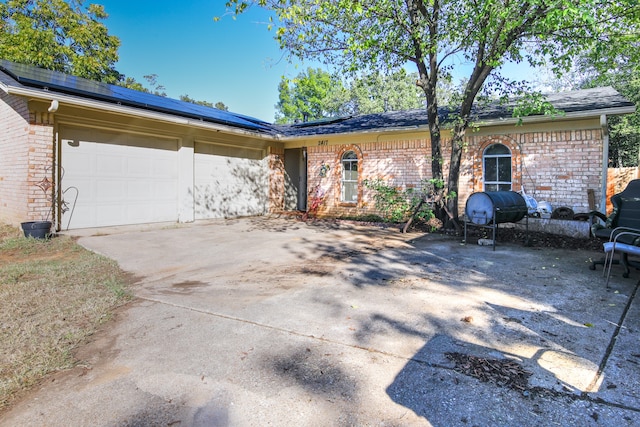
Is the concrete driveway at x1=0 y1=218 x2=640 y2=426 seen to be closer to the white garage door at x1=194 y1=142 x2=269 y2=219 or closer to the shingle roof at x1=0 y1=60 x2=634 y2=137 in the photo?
the shingle roof at x1=0 y1=60 x2=634 y2=137

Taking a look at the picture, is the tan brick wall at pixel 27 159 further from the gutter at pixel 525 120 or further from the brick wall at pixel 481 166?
the brick wall at pixel 481 166

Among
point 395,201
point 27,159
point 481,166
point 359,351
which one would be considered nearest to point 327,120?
point 395,201

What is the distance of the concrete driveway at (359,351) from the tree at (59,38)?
51.9 ft

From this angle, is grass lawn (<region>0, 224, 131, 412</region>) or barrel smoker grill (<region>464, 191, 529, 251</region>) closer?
grass lawn (<region>0, 224, 131, 412</region>)

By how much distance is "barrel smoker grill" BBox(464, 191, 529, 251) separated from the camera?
657 cm

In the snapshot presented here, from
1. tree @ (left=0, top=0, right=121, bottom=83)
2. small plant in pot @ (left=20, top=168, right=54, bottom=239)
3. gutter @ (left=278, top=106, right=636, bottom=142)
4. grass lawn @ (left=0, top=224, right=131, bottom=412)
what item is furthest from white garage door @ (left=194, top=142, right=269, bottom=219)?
tree @ (left=0, top=0, right=121, bottom=83)

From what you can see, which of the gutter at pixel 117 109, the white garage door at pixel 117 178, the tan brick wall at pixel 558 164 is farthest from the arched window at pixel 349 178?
the white garage door at pixel 117 178

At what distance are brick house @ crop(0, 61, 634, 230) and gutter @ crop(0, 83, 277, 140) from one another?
0.02 meters

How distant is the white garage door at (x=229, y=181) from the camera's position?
10.8 m

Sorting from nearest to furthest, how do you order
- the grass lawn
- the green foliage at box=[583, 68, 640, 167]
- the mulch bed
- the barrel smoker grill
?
the mulch bed, the grass lawn, the barrel smoker grill, the green foliage at box=[583, 68, 640, 167]

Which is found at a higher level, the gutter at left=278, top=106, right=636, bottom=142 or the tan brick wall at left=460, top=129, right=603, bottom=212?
the gutter at left=278, top=106, right=636, bottom=142

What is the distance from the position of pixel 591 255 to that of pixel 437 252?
2541mm

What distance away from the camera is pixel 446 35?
7.54 meters

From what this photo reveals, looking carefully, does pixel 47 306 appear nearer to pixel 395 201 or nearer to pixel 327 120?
pixel 395 201
